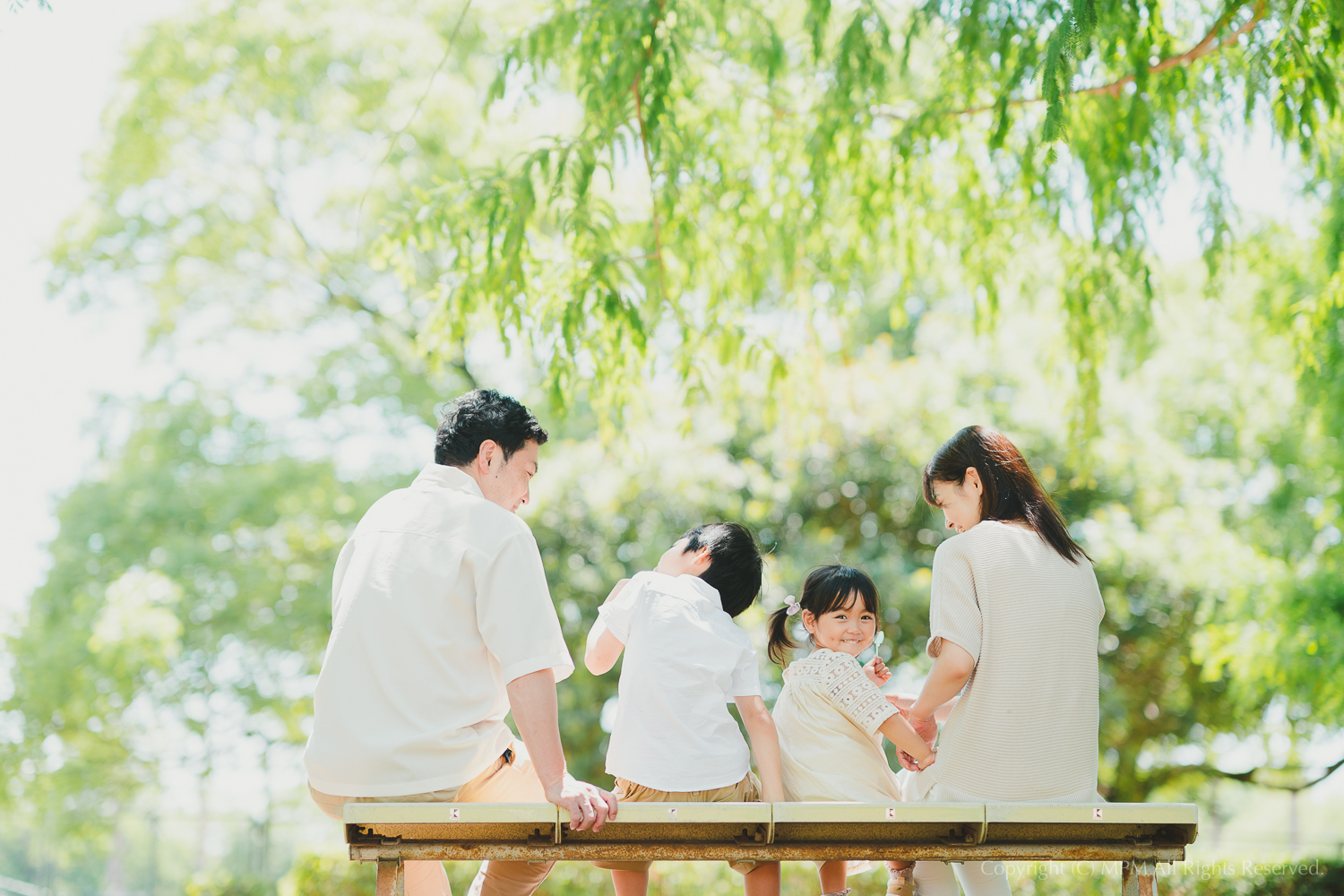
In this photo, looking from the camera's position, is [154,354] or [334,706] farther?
[154,354]

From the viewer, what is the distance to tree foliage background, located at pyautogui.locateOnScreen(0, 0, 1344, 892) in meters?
3.76

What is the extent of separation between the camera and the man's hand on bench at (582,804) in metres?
2.03

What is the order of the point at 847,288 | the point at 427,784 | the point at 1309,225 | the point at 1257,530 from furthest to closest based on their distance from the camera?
the point at 1257,530, the point at 1309,225, the point at 847,288, the point at 427,784

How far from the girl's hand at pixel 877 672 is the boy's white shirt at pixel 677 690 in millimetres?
286

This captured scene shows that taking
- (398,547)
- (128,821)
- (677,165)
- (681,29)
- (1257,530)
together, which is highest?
(681,29)

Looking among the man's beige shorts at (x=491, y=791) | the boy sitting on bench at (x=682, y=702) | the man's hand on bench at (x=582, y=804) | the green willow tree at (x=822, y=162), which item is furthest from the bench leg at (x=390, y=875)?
the green willow tree at (x=822, y=162)

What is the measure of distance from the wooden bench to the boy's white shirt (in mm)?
229

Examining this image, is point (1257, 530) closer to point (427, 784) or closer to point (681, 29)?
point (681, 29)

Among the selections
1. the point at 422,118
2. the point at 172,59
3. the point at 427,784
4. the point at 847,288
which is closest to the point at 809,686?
the point at 427,784

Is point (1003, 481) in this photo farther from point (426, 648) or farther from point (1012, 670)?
point (426, 648)

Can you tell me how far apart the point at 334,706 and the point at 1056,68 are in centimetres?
229

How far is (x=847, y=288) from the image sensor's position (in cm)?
493

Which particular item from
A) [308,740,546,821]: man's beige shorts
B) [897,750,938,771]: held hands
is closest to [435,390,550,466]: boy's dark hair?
[308,740,546,821]: man's beige shorts

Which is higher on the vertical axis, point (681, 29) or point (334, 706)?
point (681, 29)
